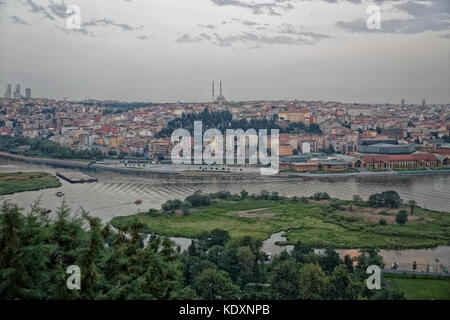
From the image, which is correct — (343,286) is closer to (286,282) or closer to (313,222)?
(286,282)

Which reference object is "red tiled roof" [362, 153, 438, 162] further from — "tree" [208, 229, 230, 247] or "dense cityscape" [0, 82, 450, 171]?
"tree" [208, 229, 230, 247]

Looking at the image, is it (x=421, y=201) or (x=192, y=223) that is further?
(x=421, y=201)

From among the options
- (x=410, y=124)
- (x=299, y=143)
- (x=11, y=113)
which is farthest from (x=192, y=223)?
(x=11, y=113)

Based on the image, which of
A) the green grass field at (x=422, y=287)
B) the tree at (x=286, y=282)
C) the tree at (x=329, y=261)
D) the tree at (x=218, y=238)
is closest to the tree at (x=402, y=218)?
the green grass field at (x=422, y=287)
